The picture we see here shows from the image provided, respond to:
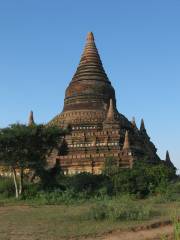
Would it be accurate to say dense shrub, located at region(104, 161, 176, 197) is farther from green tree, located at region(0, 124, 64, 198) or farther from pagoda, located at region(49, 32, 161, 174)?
pagoda, located at region(49, 32, 161, 174)

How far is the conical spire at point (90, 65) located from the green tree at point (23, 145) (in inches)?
619

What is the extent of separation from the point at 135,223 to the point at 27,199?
9.85 metres

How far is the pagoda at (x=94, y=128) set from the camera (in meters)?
31.2

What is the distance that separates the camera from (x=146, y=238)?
11773mm

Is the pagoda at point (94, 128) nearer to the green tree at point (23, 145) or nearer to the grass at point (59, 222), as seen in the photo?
the green tree at point (23, 145)

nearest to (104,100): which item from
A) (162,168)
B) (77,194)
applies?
(162,168)

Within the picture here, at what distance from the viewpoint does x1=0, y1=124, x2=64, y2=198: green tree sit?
23.9 m

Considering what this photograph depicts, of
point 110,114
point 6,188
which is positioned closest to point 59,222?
point 6,188

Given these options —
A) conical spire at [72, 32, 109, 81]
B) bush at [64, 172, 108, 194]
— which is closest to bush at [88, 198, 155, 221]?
bush at [64, 172, 108, 194]

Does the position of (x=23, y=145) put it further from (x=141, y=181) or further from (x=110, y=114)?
(x=110, y=114)

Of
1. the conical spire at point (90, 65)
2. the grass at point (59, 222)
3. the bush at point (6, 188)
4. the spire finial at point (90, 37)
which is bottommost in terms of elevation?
the grass at point (59, 222)

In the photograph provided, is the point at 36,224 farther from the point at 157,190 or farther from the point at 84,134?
the point at 84,134

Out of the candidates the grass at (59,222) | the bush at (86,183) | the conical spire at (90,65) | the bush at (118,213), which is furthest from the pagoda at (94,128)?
the bush at (118,213)

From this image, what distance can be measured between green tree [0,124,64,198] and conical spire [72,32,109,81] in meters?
15.7
